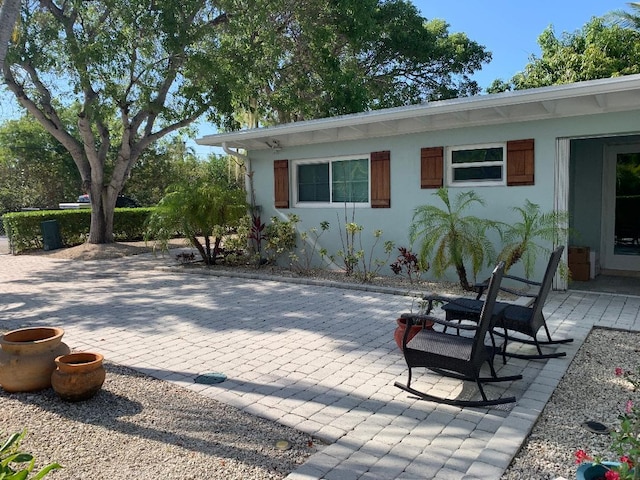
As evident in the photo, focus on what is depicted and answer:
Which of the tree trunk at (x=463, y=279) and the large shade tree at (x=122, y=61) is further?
the large shade tree at (x=122, y=61)

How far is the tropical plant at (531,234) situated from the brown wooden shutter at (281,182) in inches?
189

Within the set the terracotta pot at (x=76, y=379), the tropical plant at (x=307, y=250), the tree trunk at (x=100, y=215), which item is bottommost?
the terracotta pot at (x=76, y=379)

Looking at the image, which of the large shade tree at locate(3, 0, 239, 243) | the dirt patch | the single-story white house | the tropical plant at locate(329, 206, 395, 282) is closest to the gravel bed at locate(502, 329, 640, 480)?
the single-story white house

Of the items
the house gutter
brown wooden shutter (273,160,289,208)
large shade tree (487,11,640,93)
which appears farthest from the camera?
large shade tree (487,11,640,93)

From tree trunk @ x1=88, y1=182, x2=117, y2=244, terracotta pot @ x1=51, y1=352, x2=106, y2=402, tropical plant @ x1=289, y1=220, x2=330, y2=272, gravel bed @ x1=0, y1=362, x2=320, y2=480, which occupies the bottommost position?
gravel bed @ x1=0, y1=362, x2=320, y2=480

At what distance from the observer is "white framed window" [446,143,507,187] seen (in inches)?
311

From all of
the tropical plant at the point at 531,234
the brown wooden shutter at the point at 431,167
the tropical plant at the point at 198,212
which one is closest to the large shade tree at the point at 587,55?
the brown wooden shutter at the point at 431,167

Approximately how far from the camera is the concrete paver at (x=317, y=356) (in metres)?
2.97

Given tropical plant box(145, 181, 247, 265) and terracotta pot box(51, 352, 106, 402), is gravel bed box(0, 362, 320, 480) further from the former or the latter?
tropical plant box(145, 181, 247, 265)

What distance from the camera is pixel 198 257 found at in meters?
12.5

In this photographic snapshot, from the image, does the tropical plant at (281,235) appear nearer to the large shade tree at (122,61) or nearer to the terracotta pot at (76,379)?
the large shade tree at (122,61)

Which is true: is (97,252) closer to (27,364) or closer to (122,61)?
(122,61)

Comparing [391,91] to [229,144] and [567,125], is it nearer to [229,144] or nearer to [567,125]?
[229,144]

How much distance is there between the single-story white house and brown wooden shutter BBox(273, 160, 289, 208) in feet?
0.08
